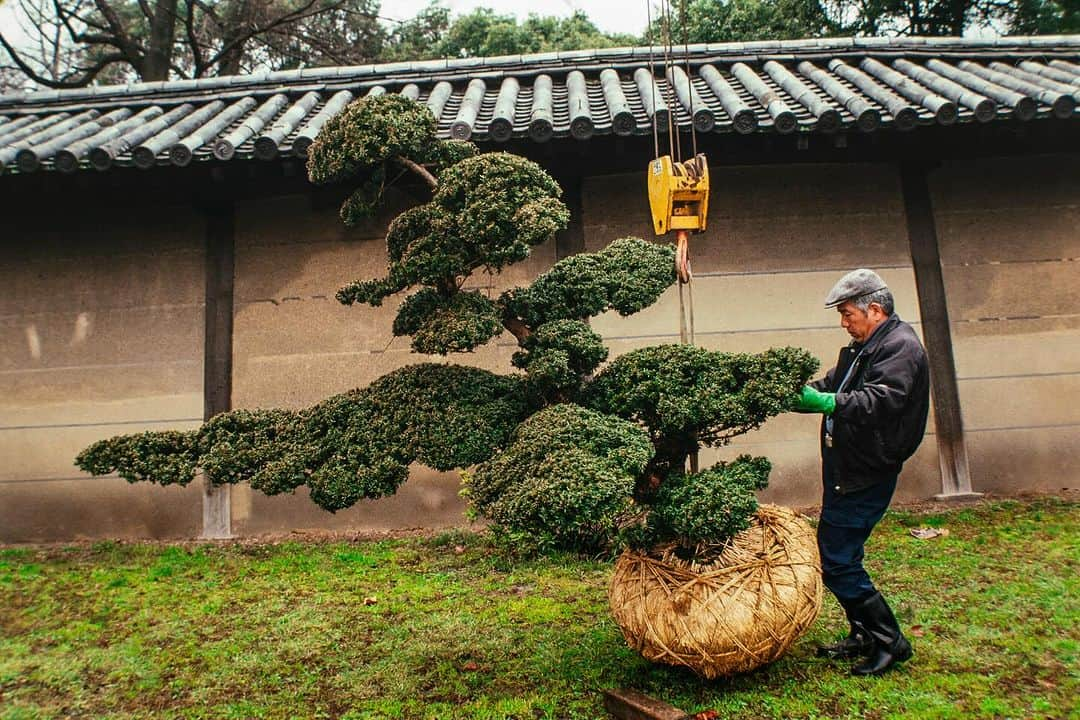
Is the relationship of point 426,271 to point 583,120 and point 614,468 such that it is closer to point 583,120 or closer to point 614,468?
point 614,468

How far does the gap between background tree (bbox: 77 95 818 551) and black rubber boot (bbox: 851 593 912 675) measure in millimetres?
784

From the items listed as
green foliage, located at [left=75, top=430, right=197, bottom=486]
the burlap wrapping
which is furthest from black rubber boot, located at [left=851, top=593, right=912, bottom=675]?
green foliage, located at [left=75, top=430, right=197, bottom=486]

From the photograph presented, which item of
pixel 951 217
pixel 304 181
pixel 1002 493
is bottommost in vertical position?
pixel 1002 493

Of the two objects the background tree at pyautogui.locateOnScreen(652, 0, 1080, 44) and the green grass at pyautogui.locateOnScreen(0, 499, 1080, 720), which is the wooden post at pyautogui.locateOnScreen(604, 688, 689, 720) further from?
the background tree at pyautogui.locateOnScreen(652, 0, 1080, 44)

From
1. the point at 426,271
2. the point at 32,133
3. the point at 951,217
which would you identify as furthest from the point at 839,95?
the point at 32,133

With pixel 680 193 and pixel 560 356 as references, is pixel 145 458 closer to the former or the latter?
pixel 560 356

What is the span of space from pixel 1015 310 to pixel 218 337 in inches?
279

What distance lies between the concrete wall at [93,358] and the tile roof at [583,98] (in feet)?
3.28

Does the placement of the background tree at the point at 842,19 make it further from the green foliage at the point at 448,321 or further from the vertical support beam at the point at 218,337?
the green foliage at the point at 448,321

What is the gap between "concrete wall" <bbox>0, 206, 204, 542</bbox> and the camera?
275 inches

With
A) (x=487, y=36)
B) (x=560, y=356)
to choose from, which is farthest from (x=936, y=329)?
(x=487, y=36)

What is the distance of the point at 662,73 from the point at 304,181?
3.81 meters

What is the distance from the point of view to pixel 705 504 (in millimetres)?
3475

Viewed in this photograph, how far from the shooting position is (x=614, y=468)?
10.9 feet
